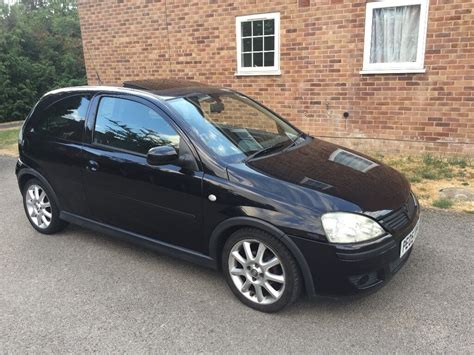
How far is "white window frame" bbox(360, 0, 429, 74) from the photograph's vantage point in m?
6.62

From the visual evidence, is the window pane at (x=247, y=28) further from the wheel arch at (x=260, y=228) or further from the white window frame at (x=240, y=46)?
the wheel arch at (x=260, y=228)

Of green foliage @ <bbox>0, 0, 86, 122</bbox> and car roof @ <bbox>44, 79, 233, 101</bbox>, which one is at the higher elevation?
green foliage @ <bbox>0, 0, 86, 122</bbox>

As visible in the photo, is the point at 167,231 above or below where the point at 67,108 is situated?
below

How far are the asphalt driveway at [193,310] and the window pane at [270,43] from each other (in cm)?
509

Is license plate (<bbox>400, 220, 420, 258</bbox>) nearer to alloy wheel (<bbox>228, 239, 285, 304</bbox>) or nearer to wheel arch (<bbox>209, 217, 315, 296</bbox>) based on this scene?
wheel arch (<bbox>209, 217, 315, 296</bbox>)

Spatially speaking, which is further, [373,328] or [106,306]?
[106,306]

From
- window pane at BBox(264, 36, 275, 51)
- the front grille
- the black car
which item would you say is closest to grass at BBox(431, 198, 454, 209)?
the black car

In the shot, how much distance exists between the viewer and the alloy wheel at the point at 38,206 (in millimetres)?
4496

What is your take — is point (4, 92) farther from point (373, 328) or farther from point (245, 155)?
point (373, 328)

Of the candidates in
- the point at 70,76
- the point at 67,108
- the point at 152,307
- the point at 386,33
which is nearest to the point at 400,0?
the point at 386,33

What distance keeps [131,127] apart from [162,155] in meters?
0.63

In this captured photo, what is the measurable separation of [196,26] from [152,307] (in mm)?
6811

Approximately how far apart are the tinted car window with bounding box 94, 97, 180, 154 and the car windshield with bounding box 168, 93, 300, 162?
198mm

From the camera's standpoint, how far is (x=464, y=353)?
2594 millimetres
